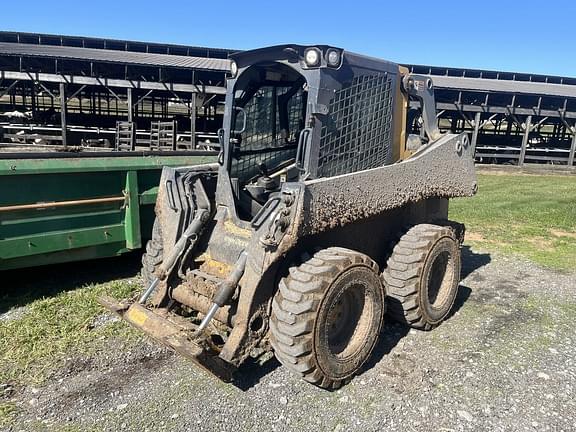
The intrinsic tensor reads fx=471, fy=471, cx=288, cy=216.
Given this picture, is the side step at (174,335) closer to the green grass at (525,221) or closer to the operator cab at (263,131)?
the operator cab at (263,131)

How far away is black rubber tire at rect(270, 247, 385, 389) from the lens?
3107 millimetres

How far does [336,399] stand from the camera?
3.34m

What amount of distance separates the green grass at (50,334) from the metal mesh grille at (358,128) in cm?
238

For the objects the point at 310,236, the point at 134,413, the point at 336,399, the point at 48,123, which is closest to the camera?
the point at 134,413

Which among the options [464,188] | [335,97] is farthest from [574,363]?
[335,97]

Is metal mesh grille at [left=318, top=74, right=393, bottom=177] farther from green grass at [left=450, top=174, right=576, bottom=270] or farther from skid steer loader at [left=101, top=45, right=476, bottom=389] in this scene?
green grass at [left=450, top=174, right=576, bottom=270]

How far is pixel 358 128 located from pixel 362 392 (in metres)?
2.09

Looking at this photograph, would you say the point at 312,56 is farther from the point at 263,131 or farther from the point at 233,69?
the point at 263,131

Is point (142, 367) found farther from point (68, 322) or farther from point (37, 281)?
point (37, 281)

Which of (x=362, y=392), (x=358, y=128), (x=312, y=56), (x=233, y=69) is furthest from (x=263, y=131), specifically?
(x=362, y=392)

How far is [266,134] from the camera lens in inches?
182

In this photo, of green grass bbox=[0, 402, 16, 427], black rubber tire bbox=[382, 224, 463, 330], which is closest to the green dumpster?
green grass bbox=[0, 402, 16, 427]

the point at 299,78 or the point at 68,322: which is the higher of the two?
the point at 299,78

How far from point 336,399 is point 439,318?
5.25 feet
